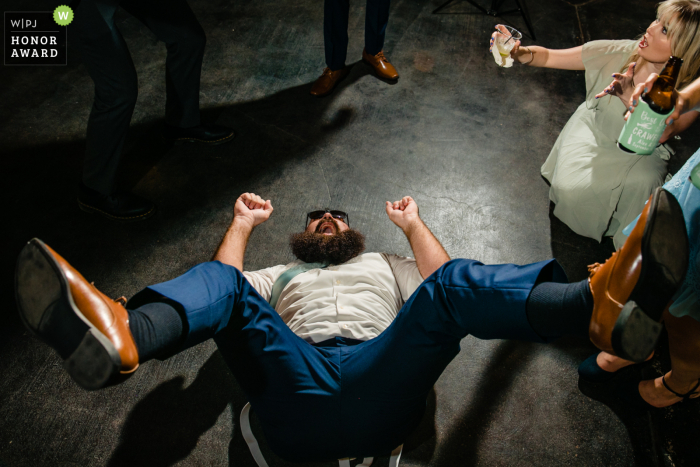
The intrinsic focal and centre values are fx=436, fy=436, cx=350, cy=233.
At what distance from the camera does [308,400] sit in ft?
4.53

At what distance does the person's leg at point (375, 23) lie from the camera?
3.12 meters

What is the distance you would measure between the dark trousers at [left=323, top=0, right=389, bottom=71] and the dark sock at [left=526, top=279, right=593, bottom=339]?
2513 mm

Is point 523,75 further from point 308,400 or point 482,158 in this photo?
point 308,400

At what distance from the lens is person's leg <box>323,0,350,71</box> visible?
→ 9.82 feet

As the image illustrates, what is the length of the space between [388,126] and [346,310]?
180cm

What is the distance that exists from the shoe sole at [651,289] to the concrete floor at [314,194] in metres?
0.93

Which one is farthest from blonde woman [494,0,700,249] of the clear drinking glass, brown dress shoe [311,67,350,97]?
brown dress shoe [311,67,350,97]

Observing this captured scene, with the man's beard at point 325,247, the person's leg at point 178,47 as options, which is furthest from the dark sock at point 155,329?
the person's leg at point 178,47

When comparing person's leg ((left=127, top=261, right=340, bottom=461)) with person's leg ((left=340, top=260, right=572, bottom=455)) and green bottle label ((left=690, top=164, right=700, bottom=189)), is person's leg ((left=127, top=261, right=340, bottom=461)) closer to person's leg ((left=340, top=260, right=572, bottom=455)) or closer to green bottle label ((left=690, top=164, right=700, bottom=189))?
person's leg ((left=340, top=260, right=572, bottom=455))

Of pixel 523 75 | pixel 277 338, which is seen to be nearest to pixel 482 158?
pixel 523 75

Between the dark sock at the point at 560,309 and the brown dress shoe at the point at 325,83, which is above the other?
the dark sock at the point at 560,309

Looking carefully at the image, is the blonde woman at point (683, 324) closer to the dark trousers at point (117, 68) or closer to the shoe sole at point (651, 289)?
the shoe sole at point (651, 289)

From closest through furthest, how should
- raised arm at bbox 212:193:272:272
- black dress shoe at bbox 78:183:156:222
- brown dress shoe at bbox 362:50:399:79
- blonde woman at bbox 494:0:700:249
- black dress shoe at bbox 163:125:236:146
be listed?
raised arm at bbox 212:193:272:272, blonde woman at bbox 494:0:700:249, black dress shoe at bbox 78:183:156:222, black dress shoe at bbox 163:125:236:146, brown dress shoe at bbox 362:50:399:79

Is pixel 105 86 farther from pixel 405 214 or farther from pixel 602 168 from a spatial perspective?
pixel 602 168
